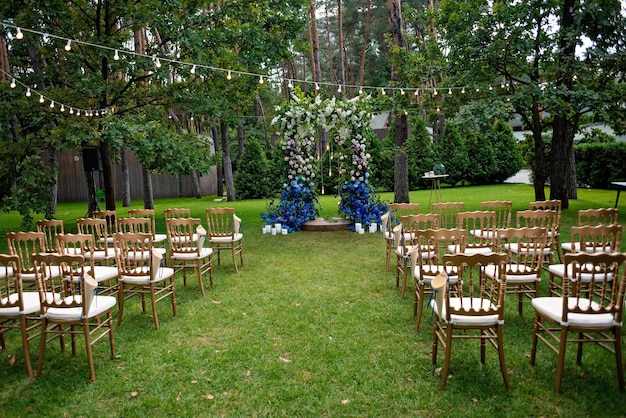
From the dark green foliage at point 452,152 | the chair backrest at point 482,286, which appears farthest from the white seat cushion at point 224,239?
the dark green foliage at point 452,152

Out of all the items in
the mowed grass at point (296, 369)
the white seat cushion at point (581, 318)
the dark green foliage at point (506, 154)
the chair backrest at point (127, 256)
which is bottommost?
the mowed grass at point (296, 369)

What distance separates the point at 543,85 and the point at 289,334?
8451 mm

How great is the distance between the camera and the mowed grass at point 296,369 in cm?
304

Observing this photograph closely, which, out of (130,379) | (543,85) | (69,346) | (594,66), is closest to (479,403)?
(130,379)

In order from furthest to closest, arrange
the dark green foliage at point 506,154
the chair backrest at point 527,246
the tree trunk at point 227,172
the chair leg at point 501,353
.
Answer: the dark green foliage at point 506,154, the tree trunk at point 227,172, the chair backrest at point 527,246, the chair leg at point 501,353

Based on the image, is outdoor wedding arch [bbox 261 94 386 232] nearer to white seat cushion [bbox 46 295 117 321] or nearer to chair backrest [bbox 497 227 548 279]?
chair backrest [bbox 497 227 548 279]

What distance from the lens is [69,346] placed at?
416 centimetres

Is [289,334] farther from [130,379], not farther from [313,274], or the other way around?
[313,274]

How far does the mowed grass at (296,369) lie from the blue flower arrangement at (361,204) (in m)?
4.24

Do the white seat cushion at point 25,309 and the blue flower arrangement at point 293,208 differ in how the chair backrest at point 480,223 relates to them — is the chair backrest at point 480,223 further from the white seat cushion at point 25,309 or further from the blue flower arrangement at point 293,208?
the blue flower arrangement at point 293,208

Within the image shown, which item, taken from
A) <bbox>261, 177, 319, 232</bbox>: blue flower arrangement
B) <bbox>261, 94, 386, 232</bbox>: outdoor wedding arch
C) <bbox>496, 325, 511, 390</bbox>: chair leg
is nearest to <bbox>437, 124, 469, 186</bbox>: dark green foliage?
<bbox>261, 94, 386, 232</bbox>: outdoor wedding arch

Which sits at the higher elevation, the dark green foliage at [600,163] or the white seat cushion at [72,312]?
the dark green foliage at [600,163]

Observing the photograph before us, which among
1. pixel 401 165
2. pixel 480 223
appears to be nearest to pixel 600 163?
pixel 401 165

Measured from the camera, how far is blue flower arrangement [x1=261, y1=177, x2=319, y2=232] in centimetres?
982
